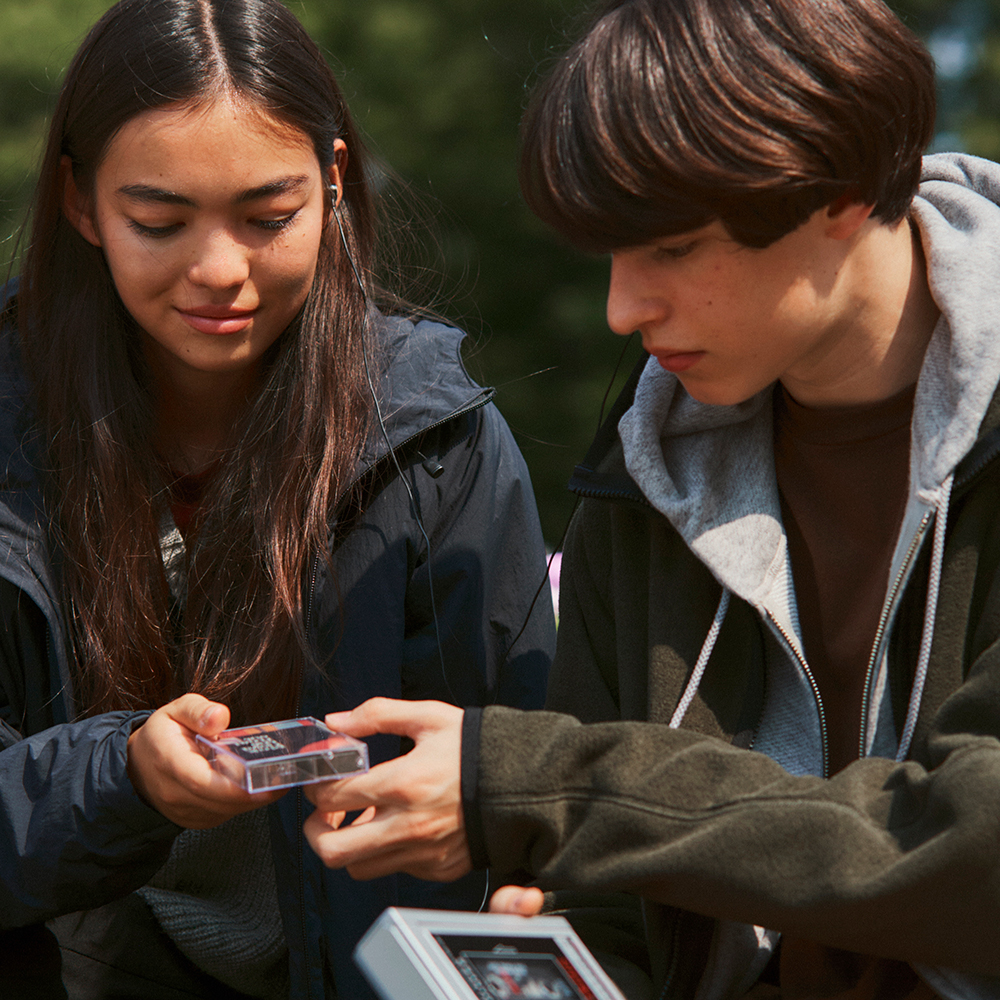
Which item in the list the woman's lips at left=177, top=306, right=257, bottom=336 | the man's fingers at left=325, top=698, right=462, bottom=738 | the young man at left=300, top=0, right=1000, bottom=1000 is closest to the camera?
the young man at left=300, top=0, right=1000, bottom=1000

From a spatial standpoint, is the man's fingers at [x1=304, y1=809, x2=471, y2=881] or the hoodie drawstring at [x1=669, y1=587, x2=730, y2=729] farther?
the hoodie drawstring at [x1=669, y1=587, x2=730, y2=729]

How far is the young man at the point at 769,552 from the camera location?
153 cm

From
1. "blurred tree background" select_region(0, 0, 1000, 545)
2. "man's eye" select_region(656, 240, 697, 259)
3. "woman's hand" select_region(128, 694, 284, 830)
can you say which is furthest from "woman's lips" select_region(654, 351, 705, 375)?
"blurred tree background" select_region(0, 0, 1000, 545)

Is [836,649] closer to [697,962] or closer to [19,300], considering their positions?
[697,962]

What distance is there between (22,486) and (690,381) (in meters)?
1.25

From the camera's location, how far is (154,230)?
224cm

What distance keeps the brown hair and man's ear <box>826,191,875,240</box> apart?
1 cm

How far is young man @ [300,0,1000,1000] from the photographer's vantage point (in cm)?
153

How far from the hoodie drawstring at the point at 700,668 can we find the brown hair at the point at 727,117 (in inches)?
20.5

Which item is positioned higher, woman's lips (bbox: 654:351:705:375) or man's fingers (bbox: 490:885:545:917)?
woman's lips (bbox: 654:351:705:375)

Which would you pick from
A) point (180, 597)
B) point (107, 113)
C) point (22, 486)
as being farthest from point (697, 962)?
point (107, 113)

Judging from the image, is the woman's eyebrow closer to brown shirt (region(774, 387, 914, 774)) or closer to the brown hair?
the brown hair

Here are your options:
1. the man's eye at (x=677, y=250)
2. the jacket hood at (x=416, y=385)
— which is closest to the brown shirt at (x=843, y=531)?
the man's eye at (x=677, y=250)

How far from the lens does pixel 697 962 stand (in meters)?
1.82
